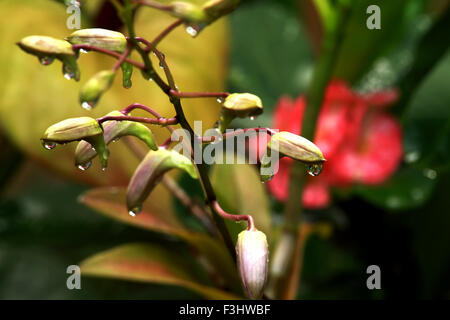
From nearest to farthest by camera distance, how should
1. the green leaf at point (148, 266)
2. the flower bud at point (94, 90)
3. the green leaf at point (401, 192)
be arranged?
the flower bud at point (94, 90) < the green leaf at point (148, 266) < the green leaf at point (401, 192)

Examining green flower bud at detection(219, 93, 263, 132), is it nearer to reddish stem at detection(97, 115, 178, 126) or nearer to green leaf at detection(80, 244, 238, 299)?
reddish stem at detection(97, 115, 178, 126)

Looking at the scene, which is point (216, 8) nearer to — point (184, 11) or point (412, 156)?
point (184, 11)

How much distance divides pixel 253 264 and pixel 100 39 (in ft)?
0.26

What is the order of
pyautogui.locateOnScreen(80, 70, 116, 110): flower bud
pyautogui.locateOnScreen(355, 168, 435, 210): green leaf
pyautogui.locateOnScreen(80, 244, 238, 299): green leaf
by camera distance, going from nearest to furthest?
pyautogui.locateOnScreen(80, 70, 116, 110): flower bud, pyautogui.locateOnScreen(80, 244, 238, 299): green leaf, pyautogui.locateOnScreen(355, 168, 435, 210): green leaf

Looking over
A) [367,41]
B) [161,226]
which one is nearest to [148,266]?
[161,226]

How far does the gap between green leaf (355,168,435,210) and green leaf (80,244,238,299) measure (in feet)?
0.49

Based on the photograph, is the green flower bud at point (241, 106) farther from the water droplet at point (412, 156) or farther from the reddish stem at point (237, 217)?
the water droplet at point (412, 156)

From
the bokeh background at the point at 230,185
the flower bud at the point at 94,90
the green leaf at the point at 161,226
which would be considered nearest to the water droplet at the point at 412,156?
the bokeh background at the point at 230,185

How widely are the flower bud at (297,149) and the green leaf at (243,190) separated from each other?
0.12 meters

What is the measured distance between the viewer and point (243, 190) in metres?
0.31

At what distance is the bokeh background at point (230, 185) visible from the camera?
0.33 metres

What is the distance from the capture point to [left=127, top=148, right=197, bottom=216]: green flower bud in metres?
Result: 0.17

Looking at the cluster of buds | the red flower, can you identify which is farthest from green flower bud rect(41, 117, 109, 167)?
the red flower

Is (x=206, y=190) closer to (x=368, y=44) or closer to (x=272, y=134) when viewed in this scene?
(x=272, y=134)
